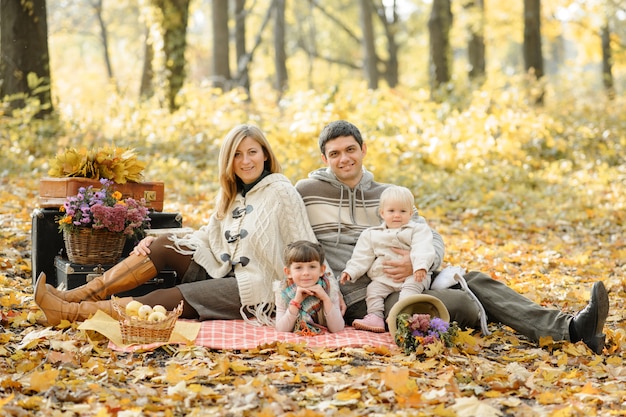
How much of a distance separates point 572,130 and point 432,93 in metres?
2.66

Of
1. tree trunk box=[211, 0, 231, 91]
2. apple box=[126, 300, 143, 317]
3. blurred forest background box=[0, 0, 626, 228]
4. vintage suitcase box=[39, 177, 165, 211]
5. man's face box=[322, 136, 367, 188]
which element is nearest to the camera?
apple box=[126, 300, 143, 317]

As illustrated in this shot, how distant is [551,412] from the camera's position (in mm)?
3078

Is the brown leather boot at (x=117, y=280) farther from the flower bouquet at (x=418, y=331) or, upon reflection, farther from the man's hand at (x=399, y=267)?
the flower bouquet at (x=418, y=331)

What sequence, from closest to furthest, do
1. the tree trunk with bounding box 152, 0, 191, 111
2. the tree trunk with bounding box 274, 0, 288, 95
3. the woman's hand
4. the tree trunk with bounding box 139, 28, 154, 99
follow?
the woman's hand < the tree trunk with bounding box 152, 0, 191, 111 < the tree trunk with bounding box 139, 28, 154, 99 < the tree trunk with bounding box 274, 0, 288, 95

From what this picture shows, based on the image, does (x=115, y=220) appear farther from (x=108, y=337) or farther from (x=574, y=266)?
(x=574, y=266)

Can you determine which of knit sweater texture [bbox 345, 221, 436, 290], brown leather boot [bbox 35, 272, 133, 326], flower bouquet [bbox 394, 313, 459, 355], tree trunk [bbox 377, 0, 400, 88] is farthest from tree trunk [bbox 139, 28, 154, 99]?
flower bouquet [bbox 394, 313, 459, 355]

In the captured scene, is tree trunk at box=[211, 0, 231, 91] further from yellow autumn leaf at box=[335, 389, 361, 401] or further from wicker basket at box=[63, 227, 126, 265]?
yellow autumn leaf at box=[335, 389, 361, 401]

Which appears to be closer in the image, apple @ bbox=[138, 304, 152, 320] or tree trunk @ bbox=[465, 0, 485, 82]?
apple @ bbox=[138, 304, 152, 320]

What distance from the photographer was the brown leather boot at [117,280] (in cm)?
452

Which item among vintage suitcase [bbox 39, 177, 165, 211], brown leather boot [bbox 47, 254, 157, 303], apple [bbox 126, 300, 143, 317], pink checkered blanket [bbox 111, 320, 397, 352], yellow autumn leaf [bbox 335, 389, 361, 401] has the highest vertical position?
vintage suitcase [bbox 39, 177, 165, 211]

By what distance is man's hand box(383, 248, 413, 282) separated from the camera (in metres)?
4.53

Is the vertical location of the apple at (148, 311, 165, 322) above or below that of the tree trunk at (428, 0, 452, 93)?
below

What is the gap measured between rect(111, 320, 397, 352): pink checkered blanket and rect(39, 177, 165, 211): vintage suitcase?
1.17 meters

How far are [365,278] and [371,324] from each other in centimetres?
34
